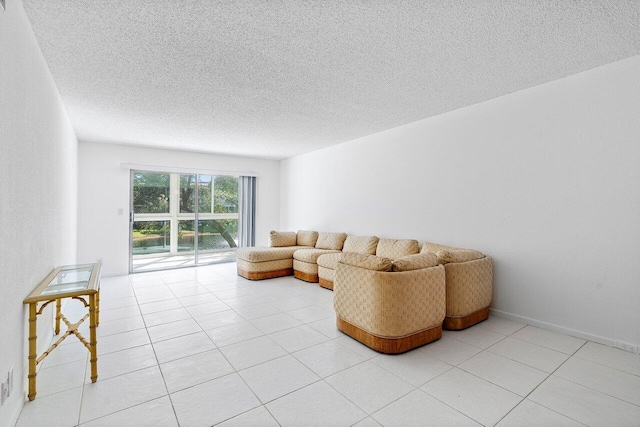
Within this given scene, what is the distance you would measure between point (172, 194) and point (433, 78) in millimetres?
5796

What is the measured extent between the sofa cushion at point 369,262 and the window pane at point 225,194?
475 centimetres

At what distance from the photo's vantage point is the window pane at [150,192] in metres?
6.00

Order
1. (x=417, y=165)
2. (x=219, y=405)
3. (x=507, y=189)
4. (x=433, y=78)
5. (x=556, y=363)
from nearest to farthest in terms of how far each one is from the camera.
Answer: (x=219, y=405), (x=556, y=363), (x=433, y=78), (x=507, y=189), (x=417, y=165)

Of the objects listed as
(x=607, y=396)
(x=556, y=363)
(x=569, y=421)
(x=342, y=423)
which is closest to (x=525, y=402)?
(x=569, y=421)

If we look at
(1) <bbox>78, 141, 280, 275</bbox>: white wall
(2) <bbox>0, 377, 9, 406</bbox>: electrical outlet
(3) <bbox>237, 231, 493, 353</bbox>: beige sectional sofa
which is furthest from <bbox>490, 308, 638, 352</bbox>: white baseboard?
(1) <bbox>78, 141, 280, 275</bbox>: white wall

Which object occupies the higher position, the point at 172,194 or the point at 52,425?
the point at 172,194

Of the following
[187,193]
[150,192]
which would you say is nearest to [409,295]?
[187,193]

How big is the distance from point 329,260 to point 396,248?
41.1 inches

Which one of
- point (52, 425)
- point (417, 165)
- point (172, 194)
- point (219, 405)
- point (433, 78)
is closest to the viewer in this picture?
point (52, 425)

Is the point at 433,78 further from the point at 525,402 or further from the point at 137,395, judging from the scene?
the point at 137,395

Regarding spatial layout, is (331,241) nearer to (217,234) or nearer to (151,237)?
(217,234)

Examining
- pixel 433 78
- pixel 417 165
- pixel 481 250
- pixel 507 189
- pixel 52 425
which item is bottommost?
pixel 52 425

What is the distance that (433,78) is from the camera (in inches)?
113

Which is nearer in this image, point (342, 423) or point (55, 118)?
point (342, 423)
